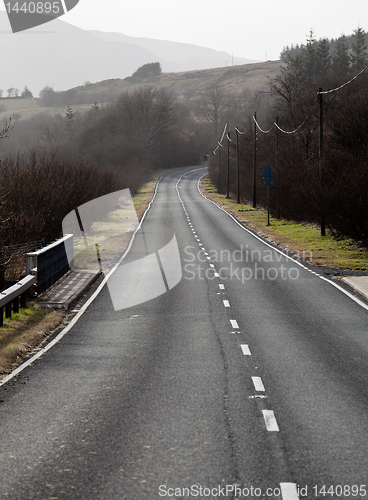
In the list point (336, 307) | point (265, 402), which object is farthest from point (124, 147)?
point (265, 402)

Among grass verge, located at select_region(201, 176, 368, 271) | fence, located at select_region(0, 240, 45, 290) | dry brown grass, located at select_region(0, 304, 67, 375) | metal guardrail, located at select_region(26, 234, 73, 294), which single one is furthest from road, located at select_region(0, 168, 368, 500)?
grass verge, located at select_region(201, 176, 368, 271)

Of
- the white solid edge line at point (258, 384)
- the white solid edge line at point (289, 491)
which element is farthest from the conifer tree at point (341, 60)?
the white solid edge line at point (289, 491)

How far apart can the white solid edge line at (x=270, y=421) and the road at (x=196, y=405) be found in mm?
37

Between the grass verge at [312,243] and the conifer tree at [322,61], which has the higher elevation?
the conifer tree at [322,61]

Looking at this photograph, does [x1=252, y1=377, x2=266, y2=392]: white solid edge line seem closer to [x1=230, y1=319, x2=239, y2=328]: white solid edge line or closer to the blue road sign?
[x1=230, y1=319, x2=239, y2=328]: white solid edge line

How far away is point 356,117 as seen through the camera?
33812 millimetres

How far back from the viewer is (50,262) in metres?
17.6

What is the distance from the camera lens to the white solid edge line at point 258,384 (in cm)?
846

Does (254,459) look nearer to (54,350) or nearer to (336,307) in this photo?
(54,350)

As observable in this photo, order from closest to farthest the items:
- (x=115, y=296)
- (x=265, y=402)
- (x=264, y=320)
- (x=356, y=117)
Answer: (x=265, y=402)
(x=264, y=320)
(x=115, y=296)
(x=356, y=117)

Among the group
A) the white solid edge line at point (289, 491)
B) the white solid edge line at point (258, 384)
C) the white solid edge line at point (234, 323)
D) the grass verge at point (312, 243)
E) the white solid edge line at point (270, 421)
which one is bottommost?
the grass verge at point (312, 243)

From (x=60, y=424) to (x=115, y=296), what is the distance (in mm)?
9534

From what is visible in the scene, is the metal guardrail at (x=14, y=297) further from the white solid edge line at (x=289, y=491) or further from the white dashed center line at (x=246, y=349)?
the white solid edge line at (x=289, y=491)

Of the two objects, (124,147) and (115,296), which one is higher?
(124,147)
